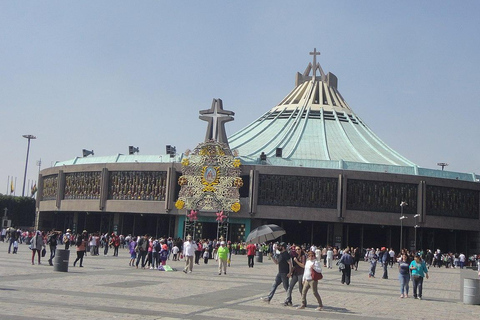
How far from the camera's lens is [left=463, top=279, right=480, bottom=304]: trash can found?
62.4 ft

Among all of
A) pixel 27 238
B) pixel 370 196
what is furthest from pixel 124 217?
pixel 370 196

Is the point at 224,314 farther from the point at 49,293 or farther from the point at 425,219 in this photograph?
the point at 425,219

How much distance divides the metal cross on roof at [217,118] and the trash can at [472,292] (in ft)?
132

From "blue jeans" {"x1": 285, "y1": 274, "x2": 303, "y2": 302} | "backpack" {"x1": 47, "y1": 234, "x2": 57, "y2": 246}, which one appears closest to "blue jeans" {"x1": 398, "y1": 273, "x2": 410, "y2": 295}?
"blue jeans" {"x1": 285, "y1": 274, "x2": 303, "y2": 302}

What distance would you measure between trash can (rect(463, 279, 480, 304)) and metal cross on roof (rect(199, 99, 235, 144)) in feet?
132

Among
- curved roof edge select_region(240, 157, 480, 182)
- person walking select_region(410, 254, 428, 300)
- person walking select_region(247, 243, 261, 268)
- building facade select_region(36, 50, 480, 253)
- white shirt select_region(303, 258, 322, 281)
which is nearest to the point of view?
white shirt select_region(303, 258, 322, 281)

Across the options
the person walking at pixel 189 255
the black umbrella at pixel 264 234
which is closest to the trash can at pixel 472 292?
the black umbrella at pixel 264 234

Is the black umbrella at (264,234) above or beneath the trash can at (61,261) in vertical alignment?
above

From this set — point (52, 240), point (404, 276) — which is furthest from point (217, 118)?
point (404, 276)

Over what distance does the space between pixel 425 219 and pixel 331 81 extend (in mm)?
23280

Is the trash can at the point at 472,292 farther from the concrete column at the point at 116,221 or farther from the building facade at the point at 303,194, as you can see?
the concrete column at the point at 116,221

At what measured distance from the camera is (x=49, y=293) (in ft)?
53.3

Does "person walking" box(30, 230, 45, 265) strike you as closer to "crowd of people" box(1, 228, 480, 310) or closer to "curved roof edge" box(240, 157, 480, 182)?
"crowd of people" box(1, 228, 480, 310)

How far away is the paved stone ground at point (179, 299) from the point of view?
44.9ft
